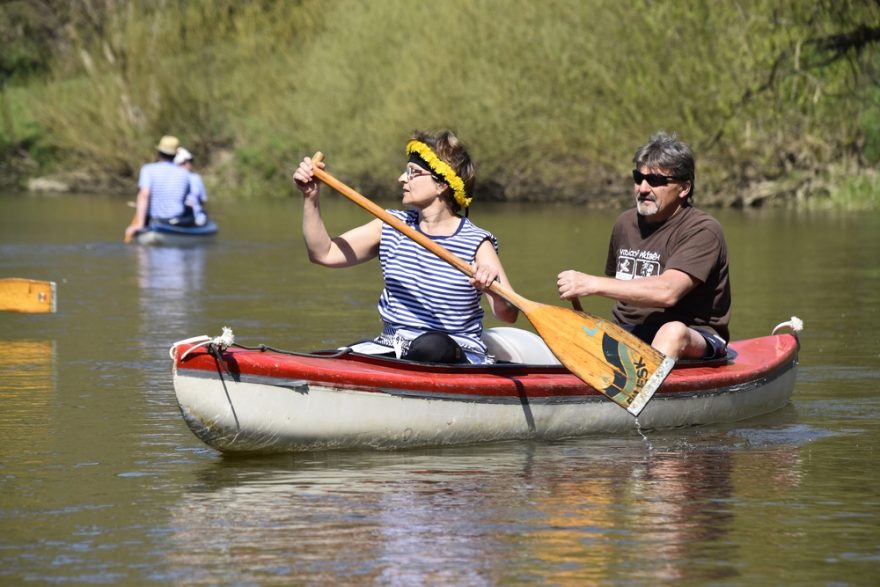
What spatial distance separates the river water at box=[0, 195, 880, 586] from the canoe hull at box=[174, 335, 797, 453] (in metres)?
0.09

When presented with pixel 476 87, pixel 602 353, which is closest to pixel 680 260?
pixel 602 353

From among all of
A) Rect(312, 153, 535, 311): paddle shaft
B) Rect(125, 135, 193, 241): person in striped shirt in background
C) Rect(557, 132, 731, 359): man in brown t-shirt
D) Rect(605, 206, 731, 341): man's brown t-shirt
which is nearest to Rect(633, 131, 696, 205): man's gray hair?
Rect(557, 132, 731, 359): man in brown t-shirt

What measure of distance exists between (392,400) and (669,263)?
154 cm

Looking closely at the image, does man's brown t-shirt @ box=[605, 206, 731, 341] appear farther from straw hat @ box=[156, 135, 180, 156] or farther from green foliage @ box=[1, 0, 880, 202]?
green foliage @ box=[1, 0, 880, 202]

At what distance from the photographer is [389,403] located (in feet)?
23.3

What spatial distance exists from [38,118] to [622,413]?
39.6 m

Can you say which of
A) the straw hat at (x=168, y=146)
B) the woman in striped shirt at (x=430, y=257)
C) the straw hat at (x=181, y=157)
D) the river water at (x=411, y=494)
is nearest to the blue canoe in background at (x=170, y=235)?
the straw hat at (x=181, y=157)

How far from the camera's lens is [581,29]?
3447 centimetres

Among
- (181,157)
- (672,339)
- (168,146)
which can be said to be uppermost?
(168,146)

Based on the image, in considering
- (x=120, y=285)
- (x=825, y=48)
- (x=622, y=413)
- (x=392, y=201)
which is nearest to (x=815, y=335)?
(x=622, y=413)

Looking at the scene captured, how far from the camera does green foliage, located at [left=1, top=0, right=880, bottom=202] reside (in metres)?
30.8

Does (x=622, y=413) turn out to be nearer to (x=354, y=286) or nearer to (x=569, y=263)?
(x=354, y=286)

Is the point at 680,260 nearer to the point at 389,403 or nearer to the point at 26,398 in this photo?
the point at 389,403

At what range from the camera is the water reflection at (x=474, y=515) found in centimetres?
530
